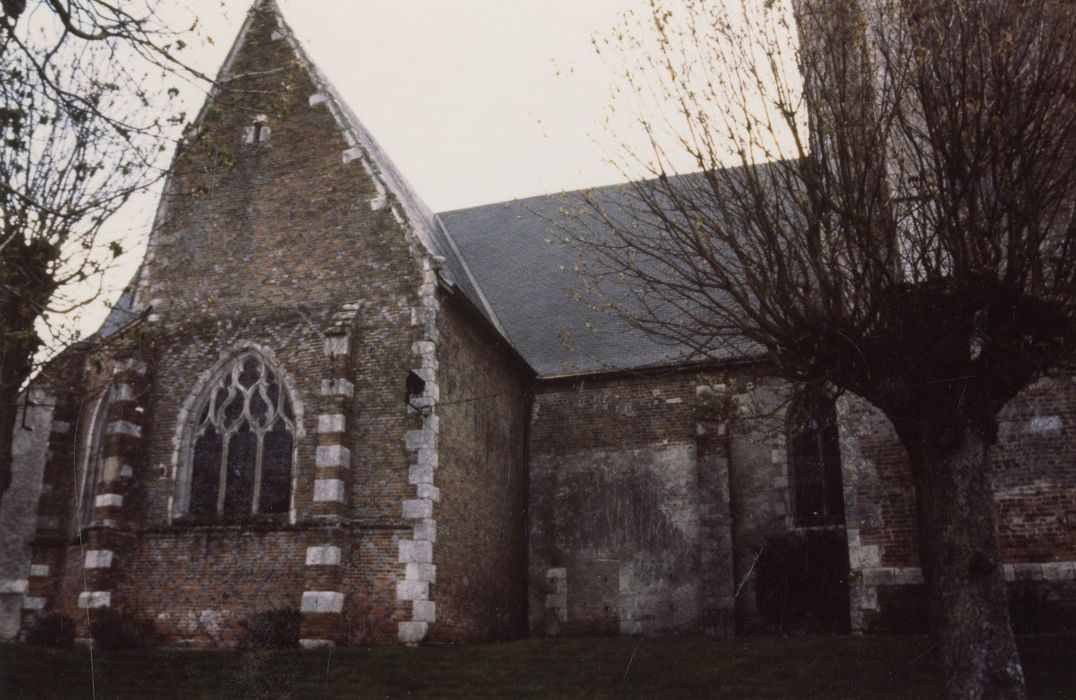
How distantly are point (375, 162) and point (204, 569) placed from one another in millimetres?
6865

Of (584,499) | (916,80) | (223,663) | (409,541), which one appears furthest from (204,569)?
(916,80)

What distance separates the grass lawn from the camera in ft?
33.4

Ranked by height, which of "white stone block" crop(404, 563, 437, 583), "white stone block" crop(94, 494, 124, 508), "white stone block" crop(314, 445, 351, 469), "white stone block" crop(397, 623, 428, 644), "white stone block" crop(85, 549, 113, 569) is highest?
"white stone block" crop(314, 445, 351, 469)

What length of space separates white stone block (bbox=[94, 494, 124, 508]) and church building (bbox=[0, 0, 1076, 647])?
0.07ft

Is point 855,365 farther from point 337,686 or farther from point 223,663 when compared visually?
point 223,663

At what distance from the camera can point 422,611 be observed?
12.3m

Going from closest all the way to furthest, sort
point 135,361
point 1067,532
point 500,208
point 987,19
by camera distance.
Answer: point 987,19 < point 1067,532 < point 135,361 < point 500,208

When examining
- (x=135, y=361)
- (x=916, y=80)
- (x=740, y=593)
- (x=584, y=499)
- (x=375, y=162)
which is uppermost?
(x=375, y=162)

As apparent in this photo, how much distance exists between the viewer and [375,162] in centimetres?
1509

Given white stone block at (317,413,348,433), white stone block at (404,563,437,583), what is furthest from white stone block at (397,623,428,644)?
white stone block at (317,413,348,433)

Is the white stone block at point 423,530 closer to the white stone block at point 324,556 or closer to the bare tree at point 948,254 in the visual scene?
the white stone block at point 324,556

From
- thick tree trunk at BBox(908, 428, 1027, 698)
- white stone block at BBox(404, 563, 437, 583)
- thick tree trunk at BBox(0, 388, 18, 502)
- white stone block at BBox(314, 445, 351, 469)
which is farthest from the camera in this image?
white stone block at BBox(314, 445, 351, 469)

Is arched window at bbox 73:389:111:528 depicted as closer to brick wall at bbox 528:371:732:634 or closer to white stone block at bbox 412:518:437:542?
white stone block at bbox 412:518:437:542

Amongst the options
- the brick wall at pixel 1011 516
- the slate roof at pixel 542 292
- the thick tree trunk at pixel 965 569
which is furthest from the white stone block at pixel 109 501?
the thick tree trunk at pixel 965 569
